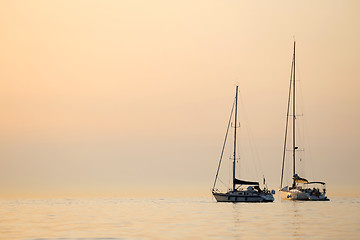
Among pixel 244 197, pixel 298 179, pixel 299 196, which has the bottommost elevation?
pixel 244 197

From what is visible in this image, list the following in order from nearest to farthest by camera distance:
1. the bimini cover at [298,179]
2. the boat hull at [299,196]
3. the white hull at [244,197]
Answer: the white hull at [244,197] < the boat hull at [299,196] < the bimini cover at [298,179]

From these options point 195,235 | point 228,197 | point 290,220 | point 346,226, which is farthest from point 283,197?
point 195,235

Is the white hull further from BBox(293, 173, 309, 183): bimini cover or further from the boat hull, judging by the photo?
BBox(293, 173, 309, 183): bimini cover

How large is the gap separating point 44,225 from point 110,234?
14740 mm

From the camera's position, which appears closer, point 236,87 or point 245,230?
point 245,230

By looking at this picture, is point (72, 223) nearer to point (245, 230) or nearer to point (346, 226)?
point (245, 230)

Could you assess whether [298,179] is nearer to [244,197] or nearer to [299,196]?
[299,196]

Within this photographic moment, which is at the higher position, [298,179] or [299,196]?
[298,179]

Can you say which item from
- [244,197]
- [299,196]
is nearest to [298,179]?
[299,196]

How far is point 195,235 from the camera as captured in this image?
206ft

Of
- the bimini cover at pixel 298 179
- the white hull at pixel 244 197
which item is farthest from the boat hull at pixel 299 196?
the white hull at pixel 244 197

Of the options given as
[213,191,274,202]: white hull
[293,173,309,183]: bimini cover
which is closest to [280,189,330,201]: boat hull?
[293,173,309,183]: bimini cover

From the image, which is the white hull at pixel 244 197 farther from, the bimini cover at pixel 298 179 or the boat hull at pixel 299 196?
the bimini cover at pixel 298 179

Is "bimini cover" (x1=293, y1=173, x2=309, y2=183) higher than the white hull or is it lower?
higher
